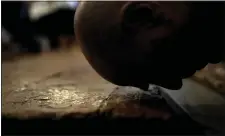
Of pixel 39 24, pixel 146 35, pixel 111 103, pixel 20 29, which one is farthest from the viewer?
pixel 39 24

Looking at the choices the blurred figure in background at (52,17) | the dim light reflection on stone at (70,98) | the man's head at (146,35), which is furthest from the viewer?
the blurred figure in background at (52,17)

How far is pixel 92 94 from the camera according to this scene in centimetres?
102

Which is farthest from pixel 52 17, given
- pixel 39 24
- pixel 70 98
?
pixel 70 98

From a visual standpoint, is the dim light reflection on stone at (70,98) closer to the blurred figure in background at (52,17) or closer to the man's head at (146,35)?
the man's head at (146,35)

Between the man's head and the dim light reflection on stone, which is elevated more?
the man's head

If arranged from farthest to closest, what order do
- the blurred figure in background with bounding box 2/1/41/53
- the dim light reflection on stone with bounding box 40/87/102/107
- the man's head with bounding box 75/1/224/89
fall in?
the blurred figure in background with bounding box 2/1/41/53
the dim light reflection on stone with bounding box 40/87/102/107
the man's head with bounding box 75/1/224/89

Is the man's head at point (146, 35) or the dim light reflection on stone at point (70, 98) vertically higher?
the man's head at point (146, 35)

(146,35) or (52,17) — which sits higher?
(52,17)

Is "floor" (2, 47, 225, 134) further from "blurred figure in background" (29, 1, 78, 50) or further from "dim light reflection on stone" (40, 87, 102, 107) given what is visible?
"blurred figure in background" (29, 1, 78, 50)

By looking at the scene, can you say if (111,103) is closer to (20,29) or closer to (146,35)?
(146,35)

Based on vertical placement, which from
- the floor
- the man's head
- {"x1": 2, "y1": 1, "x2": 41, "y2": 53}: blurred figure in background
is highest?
{"x1": 2, "y1": 1, "x2": 41, "y2": 53}: blurred figure in background

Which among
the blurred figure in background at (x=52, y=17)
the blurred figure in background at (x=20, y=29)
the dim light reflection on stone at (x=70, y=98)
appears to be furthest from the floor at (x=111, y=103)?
Answer: the blurred figure in background at (x=52, y=17)

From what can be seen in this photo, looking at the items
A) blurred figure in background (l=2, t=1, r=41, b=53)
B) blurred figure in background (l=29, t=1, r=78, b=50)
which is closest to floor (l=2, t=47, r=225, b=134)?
blurred figure in background (l=2, t=1, r=41, b=53)

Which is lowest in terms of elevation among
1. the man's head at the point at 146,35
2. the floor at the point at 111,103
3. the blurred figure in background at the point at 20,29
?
the floor at the point at 111,103
